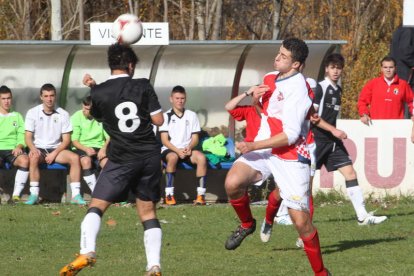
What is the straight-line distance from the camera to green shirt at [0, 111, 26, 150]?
57.1 feet

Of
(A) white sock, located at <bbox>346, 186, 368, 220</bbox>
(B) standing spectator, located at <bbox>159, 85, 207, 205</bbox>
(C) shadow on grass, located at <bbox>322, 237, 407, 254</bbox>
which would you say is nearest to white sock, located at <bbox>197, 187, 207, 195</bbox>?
(B) standing spectator, located at <bbox>159, 85, 207, 205</bbox>

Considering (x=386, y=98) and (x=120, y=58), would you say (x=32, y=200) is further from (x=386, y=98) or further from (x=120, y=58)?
(x=120, y=58)

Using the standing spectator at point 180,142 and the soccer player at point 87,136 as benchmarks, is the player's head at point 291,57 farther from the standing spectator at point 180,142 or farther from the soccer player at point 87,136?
the soccer player at point 87,136

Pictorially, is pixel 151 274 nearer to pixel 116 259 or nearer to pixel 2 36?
pixel 116 259

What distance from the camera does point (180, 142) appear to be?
17344 millimetres

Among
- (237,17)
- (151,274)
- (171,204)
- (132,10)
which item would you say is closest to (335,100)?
(171,204)

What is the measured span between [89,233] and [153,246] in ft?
1.83

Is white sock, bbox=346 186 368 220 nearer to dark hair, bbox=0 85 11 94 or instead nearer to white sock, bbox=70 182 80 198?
white sock, bbox=70 182 80 198

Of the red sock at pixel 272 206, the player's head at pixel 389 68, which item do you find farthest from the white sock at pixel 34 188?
the red sock at pixel 272 206

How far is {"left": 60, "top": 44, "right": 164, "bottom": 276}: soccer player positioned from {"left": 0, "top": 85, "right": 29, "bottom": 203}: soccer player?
7211 mm

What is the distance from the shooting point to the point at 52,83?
18938mm

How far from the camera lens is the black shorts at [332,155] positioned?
46.5ft

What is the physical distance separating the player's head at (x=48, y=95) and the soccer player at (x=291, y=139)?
7094 millimetres

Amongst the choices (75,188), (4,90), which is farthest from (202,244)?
(4,90)
